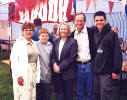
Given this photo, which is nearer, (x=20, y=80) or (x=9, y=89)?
(x=20, y=80)

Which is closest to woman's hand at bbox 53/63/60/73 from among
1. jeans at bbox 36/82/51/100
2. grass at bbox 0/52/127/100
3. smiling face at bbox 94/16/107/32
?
jeans at bbox 36/82/51/100

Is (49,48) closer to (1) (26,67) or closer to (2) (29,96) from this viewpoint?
(1) (26,67)

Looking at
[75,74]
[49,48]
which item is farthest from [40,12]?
[75,74]

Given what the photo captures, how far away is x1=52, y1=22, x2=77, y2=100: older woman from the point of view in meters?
3.96

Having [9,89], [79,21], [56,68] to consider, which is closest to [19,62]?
[56,68]

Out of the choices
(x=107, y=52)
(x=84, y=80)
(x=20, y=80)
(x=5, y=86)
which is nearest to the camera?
(x=20, y=80)

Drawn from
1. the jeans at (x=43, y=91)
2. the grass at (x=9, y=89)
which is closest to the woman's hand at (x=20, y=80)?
the jeans at (x=43, y=91)

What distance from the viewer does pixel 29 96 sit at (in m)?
3.71

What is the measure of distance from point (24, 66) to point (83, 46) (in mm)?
1077

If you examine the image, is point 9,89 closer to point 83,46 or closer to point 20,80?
point 20,80

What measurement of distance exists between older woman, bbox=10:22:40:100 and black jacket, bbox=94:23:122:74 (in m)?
1.07

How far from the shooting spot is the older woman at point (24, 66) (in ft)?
11.9

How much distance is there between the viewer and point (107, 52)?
3.71 meters

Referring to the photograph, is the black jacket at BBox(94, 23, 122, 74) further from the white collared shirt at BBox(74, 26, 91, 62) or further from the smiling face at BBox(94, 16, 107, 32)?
the white collared shirt at BBox(74, 26, 91, 62)
